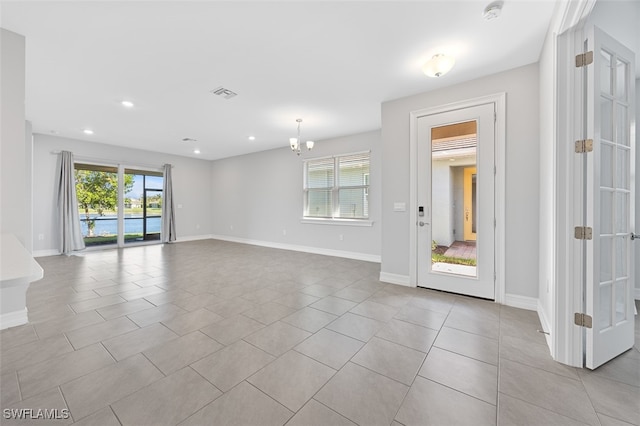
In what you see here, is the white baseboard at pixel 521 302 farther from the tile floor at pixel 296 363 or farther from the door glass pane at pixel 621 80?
the door glass pane at pixel 621 80

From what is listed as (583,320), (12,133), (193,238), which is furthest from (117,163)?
(583,320)

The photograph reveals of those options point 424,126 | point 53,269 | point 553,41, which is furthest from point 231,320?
point 53,269

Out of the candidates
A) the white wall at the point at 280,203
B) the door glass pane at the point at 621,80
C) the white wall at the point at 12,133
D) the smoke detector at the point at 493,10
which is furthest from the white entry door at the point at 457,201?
the white wall at the point at 12,133

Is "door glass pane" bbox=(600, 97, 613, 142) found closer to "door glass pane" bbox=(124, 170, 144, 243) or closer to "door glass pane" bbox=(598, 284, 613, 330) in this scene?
"door glass pane" bbox=(598, 284, 613, 330)

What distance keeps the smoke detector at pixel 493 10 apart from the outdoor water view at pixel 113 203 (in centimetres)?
853

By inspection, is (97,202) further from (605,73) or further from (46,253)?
(605,73)

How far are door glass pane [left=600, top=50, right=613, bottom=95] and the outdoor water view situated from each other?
9.20 meters

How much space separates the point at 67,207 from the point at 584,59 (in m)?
8.88

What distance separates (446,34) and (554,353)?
9.25ft

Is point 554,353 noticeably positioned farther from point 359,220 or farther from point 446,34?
point 359,220

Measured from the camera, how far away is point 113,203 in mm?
6988

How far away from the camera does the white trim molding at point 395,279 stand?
359 centimetres

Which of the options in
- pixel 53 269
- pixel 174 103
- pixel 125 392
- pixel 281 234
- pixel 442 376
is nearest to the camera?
pixel 125 392

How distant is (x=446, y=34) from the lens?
2316mm
